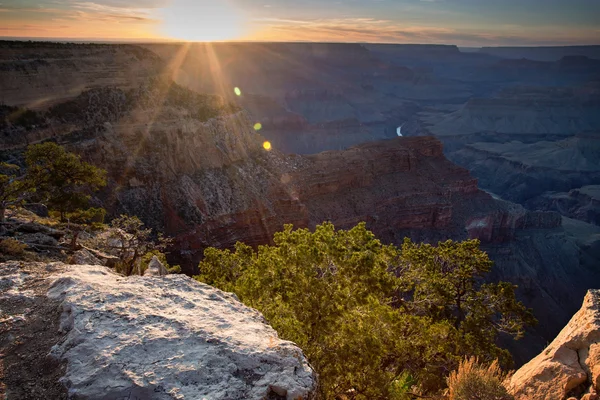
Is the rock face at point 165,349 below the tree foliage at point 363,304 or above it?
above

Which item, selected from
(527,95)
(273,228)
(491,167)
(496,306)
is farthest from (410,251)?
(527,95)

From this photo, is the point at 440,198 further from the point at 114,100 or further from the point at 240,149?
the point at 114,100

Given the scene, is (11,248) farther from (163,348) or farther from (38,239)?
(163,348)

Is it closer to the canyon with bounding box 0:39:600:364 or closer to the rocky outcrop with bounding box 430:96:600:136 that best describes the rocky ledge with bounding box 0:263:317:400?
the canyon with bounding box 0:39:600:364

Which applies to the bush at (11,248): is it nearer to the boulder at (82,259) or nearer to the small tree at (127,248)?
the boulder at (82,259)

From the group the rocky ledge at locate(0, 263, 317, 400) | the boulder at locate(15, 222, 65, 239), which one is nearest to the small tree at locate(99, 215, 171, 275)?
the boulder at locate(15, 222, 65, 239)

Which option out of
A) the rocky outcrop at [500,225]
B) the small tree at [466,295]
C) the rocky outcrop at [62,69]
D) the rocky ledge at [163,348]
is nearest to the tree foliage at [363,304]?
the small tree at [466,295]
